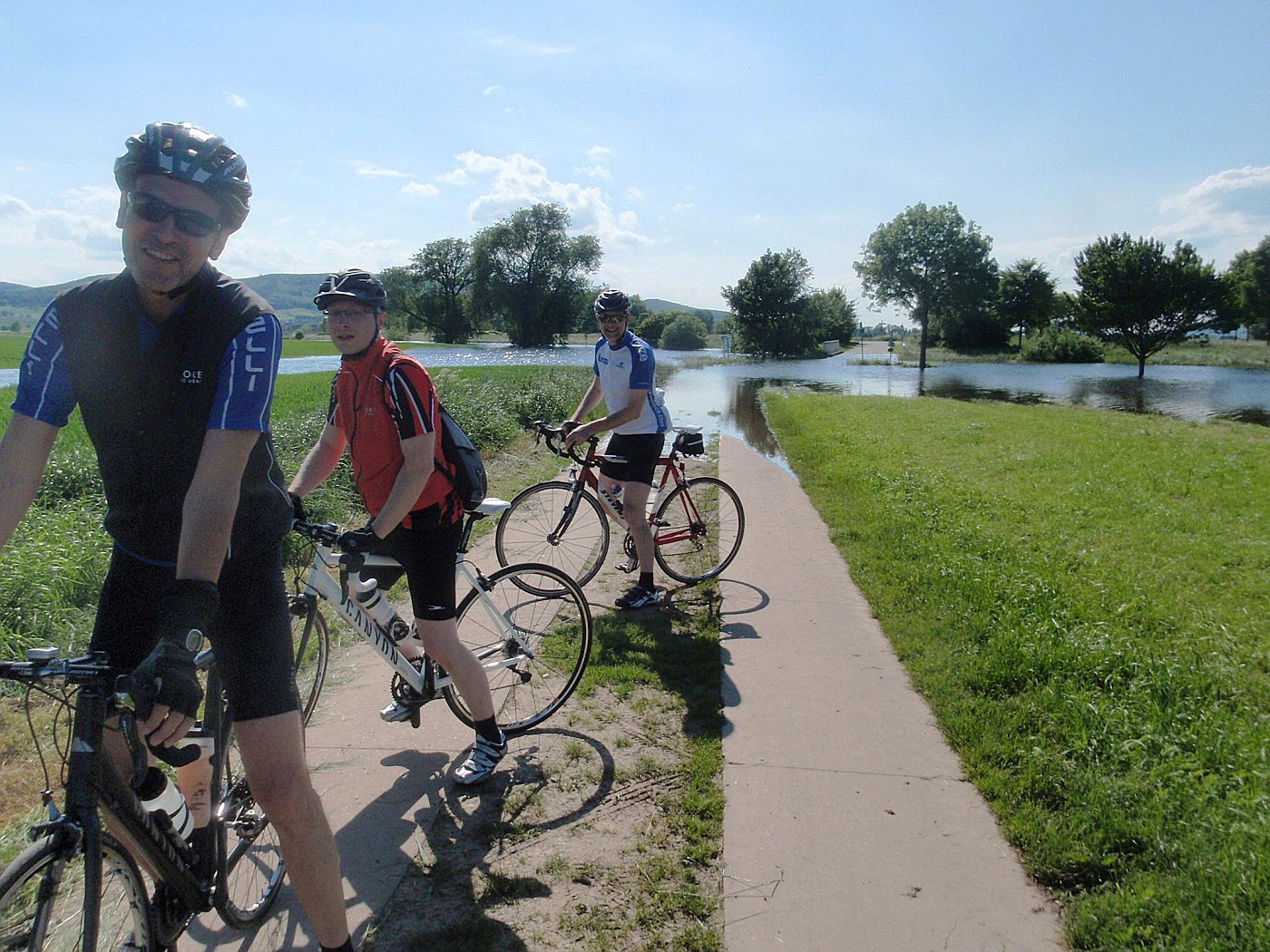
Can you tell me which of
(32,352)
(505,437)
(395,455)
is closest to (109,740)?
(32,352)

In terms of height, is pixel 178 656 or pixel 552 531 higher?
pixel 178 656

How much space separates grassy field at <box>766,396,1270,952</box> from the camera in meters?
2.71

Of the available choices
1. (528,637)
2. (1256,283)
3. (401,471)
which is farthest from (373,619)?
(1256,283)

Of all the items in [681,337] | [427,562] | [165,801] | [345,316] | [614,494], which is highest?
[681,337]

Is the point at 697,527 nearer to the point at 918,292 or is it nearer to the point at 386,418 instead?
the point at 386,418

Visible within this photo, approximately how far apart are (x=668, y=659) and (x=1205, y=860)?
274 centimetres

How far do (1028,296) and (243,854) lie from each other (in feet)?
269

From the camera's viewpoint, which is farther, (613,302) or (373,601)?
(613,302)

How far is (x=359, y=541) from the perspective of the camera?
9.50ft

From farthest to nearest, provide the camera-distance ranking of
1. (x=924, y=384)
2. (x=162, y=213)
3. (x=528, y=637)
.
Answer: (x=924, y=384), (x=528, y=637), (x=162, y=213)

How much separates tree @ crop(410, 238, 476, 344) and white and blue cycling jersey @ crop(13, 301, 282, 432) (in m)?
48.6

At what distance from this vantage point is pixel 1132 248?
4828 centimetres

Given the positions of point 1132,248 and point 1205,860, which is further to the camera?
point 1132,248

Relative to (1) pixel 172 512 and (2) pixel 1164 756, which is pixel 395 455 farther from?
(2) pixel 1164 756
